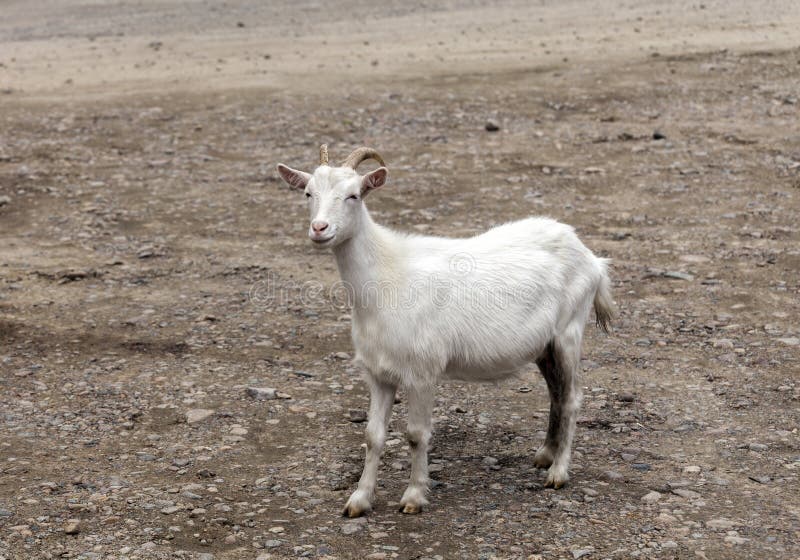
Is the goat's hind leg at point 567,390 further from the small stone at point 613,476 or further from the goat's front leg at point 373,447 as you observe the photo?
the goat's front leg at point 373,447

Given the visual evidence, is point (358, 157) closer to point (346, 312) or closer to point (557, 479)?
point (557, 479)

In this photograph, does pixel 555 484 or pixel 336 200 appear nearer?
pixel 336 200

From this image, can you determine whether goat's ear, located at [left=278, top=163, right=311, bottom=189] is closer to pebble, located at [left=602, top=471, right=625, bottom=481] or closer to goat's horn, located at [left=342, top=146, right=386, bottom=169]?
goat's horn, located at [left=342, top=146, right=386, bottom=169]

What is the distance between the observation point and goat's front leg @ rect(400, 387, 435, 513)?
619 cm

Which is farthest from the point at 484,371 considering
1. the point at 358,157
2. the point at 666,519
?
the point at 358,157

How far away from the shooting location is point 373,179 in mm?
6199

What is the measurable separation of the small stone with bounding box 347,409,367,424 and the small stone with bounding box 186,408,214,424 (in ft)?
3.19

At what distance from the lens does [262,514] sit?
6.16m

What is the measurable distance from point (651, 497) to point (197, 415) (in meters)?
3.17

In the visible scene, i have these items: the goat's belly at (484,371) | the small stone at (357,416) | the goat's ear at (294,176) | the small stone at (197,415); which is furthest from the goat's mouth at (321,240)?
the small stone at (197,415)

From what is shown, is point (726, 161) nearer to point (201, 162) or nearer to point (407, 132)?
point (407, 132)

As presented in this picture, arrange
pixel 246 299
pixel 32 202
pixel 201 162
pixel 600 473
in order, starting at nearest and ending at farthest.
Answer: pixel 600 473
pixel 246 299
pixel 32 202
pixel 201 162

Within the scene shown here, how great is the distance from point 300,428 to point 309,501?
104 centimetres

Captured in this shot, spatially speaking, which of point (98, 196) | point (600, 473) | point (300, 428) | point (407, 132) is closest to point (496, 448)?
point (600, 473)
